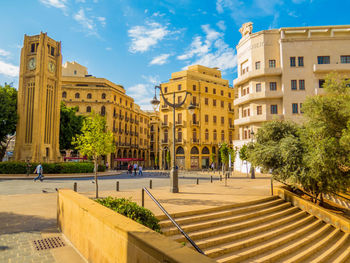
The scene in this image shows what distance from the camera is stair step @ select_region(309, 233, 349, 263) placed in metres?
7.58

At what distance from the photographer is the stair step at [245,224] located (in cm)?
693

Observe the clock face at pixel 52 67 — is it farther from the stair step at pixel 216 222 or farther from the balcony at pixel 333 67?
the balcony at pixel 333 67

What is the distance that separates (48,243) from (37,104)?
3005cm

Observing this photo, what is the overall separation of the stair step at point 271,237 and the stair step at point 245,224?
0.46 m

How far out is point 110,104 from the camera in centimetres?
5216

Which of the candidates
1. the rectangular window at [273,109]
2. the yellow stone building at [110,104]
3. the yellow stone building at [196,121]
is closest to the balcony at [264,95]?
the rectangular window at [273,109]

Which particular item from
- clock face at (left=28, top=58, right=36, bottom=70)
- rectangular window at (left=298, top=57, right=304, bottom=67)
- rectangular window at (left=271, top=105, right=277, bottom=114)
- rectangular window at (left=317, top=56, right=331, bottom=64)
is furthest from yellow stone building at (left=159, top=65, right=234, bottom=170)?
clock face at (left=28, top=58, right=36, bottom=70)

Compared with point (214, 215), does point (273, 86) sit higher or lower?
higher

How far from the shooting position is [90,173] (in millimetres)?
31953

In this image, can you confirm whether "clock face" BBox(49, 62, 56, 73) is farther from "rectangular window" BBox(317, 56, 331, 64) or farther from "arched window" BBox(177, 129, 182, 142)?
"rectangular window" BBox(317, 56, 331, 64)

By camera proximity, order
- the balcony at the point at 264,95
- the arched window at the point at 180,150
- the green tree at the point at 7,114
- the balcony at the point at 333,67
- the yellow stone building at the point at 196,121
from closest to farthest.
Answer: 1. the green tree at the point at 7,114
2. the balcony at the point at 333,67
3. the balcony at the point at 264,95
4. the yellow stone building at the point at 196,121
5. the arched window at the point at 180,150

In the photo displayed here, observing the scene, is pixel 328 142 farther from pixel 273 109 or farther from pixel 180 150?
pixel 180 150

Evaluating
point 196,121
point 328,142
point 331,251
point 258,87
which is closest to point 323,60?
point 258,87

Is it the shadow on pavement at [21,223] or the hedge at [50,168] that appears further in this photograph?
the hedge at [50,168]
